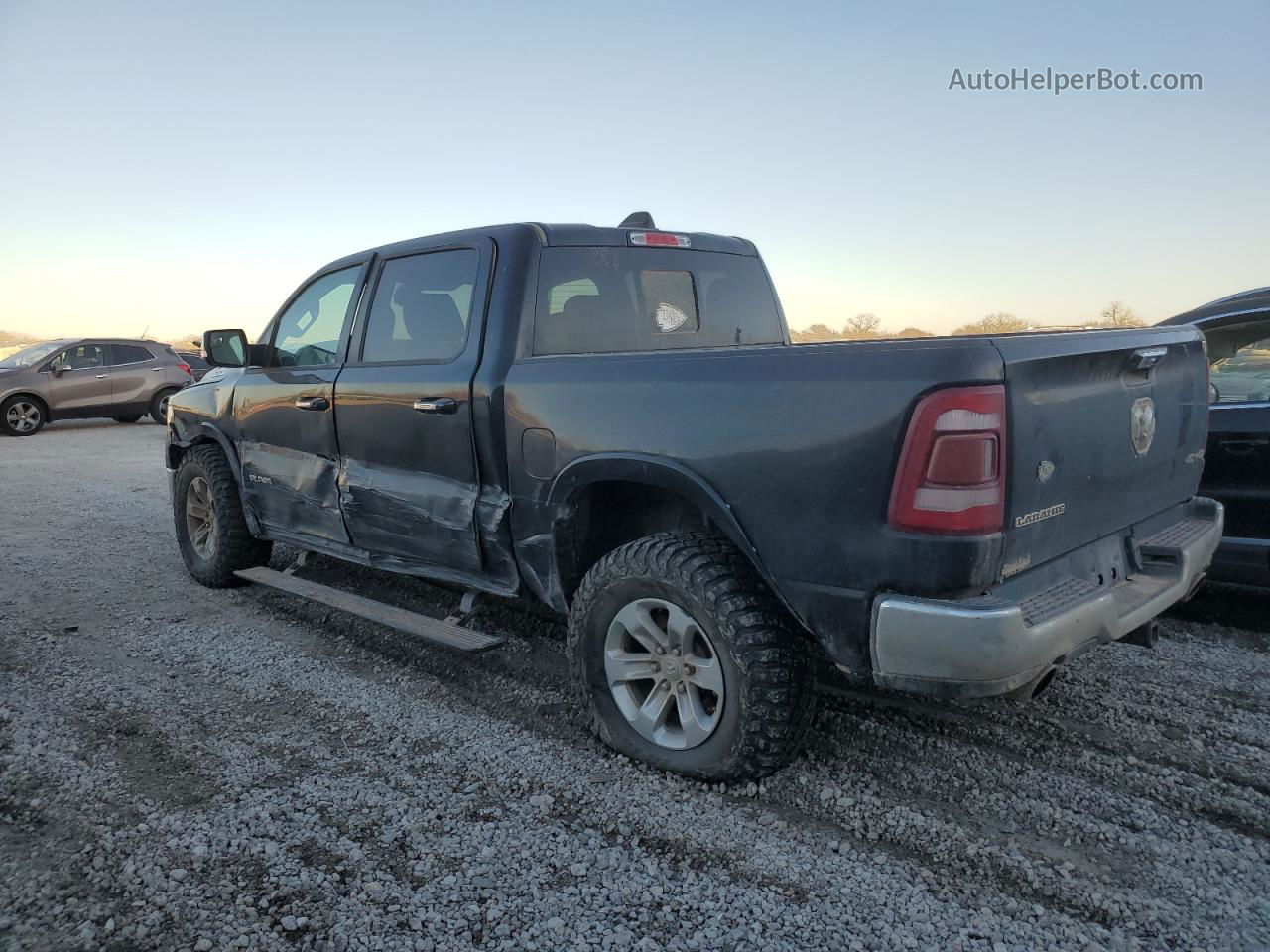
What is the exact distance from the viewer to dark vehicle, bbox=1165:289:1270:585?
4.11 metres

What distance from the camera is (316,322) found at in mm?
4727

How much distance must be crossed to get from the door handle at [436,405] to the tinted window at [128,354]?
52.6 feet

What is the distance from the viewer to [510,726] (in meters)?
3.47

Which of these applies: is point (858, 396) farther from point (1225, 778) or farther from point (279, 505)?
point (279, 505)

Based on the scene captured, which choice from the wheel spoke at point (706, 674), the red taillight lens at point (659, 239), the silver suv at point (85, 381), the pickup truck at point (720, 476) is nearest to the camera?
the pickup truck at point (720, 476)

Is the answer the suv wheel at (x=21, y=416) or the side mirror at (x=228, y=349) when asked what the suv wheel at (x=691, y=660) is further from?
the suv wheel at (x=21, y=416)

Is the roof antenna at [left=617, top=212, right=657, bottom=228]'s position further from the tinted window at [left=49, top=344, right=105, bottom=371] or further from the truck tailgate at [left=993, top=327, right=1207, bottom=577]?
the tinted window at [left=49, top=344, right=105, bottom=371]

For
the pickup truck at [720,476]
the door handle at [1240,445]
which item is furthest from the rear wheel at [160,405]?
the door handle at [1240,445]

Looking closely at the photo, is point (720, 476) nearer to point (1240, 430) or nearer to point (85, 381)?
point (1240, 430)

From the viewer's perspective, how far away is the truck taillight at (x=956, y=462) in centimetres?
234

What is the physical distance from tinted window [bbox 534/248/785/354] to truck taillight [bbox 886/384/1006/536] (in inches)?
66.9

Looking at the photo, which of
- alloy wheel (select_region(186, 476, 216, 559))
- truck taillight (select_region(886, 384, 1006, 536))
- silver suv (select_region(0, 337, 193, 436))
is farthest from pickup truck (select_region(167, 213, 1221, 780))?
silver suv (select_region(0, 337, 193, 436))

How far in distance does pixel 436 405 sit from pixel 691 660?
152 centimetres

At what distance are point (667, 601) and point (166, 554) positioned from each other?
16.6ft
